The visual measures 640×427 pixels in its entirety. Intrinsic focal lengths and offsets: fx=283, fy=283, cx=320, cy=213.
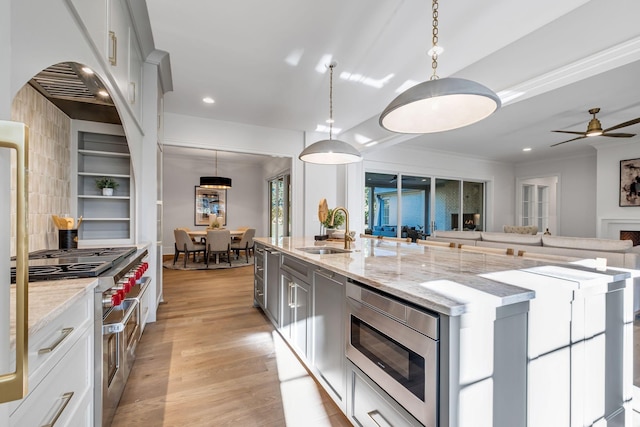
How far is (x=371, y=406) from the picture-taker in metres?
1.32

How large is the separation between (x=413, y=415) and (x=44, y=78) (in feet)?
9.21

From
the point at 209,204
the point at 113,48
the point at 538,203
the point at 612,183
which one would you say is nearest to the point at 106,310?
the point at 113,48

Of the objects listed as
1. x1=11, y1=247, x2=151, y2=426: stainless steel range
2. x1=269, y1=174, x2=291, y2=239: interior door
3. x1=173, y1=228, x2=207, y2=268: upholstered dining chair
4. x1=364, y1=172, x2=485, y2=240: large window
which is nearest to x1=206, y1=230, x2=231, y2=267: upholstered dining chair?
x1=173, y1=228, x2=207, y2=268: upholstered dining chair

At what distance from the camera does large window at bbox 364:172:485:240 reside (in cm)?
657

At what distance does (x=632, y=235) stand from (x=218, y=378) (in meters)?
7.73

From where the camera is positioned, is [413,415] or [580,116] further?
[580,116]

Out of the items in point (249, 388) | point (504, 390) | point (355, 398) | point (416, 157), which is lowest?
point (249, 388)

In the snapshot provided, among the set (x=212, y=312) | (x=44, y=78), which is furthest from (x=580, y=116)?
(x=44, y=78)

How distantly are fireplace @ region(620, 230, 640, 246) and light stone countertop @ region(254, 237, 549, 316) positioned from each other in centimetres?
604

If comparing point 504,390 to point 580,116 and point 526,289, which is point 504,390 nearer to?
point 526,289

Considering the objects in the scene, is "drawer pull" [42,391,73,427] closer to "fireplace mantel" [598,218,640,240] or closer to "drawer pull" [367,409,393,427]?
"drawer pull" [367,409,393,427]

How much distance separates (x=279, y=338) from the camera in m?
2.69

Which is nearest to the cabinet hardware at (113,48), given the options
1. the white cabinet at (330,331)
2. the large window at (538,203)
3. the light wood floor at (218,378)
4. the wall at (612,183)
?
the white cabinet at (330,331)

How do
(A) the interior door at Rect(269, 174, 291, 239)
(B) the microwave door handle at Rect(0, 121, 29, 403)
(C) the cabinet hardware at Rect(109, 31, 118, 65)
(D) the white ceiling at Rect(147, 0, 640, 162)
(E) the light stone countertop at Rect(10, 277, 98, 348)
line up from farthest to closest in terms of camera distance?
(A) the interior door at Rect(269, 174, 291, 239), (D) the white ceiling at Rect(147, 0, 640, 162), (C) the cabinet hardware at Rect(109, 31, 118, 65), (E) the light stone countertop at Rect(10, 277, 98, 348), (B) the microwave door handle at Rect(0, 121, 29, 403)
